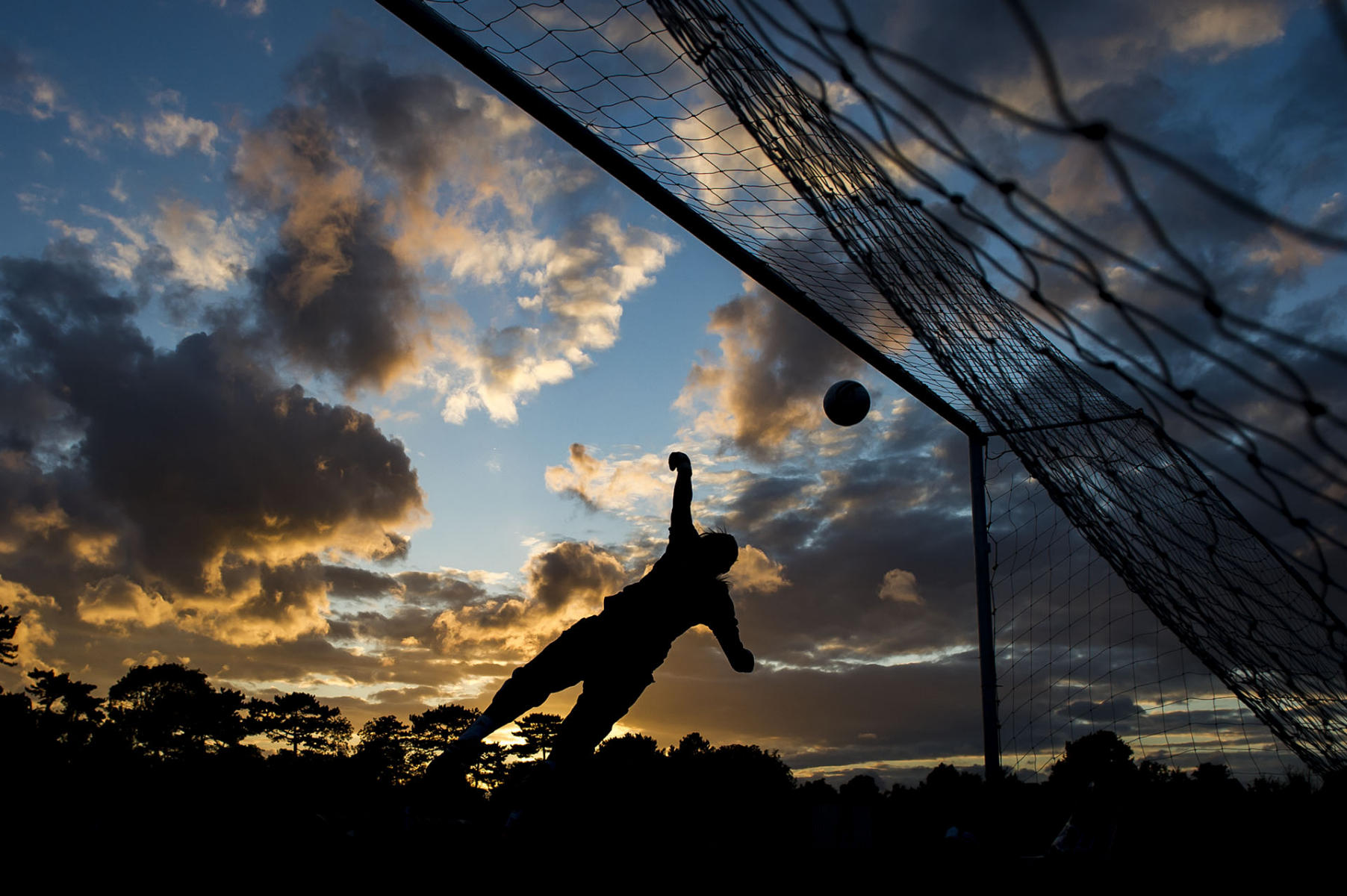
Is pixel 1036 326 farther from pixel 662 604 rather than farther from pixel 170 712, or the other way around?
pixel 170 712

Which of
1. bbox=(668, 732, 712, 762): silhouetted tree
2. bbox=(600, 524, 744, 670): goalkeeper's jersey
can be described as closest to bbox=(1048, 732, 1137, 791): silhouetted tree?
bbox=(668, 732, 712, 762): silhouetted tree

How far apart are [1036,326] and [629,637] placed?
15.8 ft

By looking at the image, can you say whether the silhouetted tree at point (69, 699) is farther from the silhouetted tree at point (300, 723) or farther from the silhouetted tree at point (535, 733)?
the silhouetted tree at point (535, 733)

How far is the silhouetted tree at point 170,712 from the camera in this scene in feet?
119

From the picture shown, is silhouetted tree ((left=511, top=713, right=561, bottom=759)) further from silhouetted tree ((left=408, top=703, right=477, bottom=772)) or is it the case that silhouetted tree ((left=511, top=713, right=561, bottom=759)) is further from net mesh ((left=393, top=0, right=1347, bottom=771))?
net mesh ((left=393, top=0, right=1347, bottom=771))

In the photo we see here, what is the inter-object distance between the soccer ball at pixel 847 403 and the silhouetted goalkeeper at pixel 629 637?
134 inches

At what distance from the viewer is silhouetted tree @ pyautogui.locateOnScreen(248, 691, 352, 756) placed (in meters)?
39.2

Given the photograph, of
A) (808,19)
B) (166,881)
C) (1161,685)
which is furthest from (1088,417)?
(166,881)

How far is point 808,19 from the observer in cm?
334

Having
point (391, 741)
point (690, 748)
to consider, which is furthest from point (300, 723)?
point (690, 748)

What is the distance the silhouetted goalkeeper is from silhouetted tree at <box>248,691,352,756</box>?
136 feet

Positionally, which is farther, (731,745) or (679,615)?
(731,745)

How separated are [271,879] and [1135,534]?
27.1ft

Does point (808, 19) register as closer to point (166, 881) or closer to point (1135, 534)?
point (166, 881)
